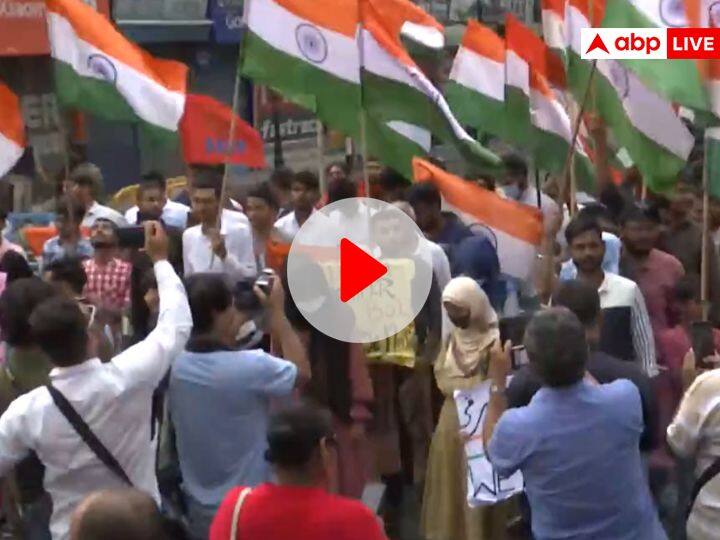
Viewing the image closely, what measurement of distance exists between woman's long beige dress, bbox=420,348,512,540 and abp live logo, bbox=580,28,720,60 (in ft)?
7.30

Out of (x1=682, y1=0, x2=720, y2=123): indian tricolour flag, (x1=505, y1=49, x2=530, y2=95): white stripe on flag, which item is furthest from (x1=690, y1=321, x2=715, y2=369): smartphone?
(x1=505, y1=49, x2=530, y2=95): white stripe on flag

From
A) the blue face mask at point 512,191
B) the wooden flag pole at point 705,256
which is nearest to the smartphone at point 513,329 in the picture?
the wooden flag pole at point 705,256

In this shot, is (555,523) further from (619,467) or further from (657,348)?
(657,348)

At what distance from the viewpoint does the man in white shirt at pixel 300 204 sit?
891cm

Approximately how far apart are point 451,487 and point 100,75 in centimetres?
331

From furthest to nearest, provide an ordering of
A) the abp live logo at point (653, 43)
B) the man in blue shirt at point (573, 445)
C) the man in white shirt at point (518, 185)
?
the man in white shirt at point (518, 185)
the abp live logo at point (653, 43)
the man in blue shirt at point (573, 445)

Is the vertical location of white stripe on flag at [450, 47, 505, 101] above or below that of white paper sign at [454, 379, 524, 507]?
above

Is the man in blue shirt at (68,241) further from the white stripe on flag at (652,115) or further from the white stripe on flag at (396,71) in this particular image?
the white stripe on flag at (652,115)

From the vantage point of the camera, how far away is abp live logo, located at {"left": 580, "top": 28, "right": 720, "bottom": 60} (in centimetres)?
769

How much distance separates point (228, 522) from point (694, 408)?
182 cm

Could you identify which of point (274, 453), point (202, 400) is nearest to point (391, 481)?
point (202, 400)

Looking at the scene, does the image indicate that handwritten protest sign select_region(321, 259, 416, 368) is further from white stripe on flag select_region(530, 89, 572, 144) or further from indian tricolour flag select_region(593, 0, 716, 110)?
white stripe on flag select_region(530, 89, 572, 144)

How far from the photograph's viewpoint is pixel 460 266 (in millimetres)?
7699

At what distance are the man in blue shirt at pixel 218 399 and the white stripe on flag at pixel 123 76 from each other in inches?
136
